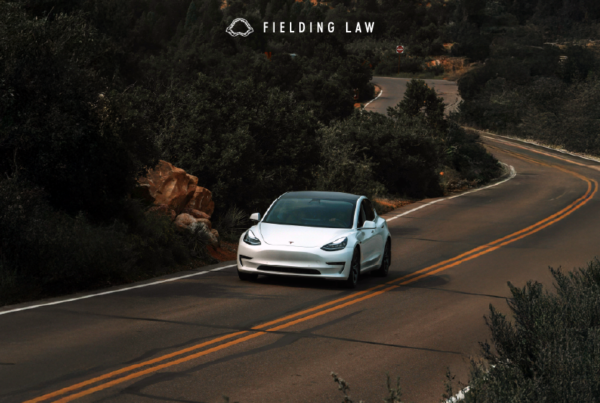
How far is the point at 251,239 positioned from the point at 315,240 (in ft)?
3.65

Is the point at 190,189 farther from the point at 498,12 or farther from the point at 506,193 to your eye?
the point at 498,12

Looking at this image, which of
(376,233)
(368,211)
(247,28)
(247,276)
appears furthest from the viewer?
(247,28)

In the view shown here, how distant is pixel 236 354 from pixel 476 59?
333 ft

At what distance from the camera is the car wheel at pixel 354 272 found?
13594 millimetres

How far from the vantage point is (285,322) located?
10.6m

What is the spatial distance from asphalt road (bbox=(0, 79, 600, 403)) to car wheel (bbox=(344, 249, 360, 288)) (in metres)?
0.19

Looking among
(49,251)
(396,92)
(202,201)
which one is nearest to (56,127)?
(49,251)

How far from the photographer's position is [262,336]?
9.70 meters

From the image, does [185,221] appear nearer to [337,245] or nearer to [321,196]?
[321,196]

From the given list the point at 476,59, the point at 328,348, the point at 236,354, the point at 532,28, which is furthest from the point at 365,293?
the point at 532,28

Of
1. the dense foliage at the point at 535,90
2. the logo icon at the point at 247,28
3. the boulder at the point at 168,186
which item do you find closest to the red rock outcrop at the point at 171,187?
the boulder at the point at 168,186

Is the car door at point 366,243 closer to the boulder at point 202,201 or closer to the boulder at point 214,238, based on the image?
the boulder at point 214,238

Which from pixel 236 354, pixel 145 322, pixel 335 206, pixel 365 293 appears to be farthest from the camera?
pixel 335 206

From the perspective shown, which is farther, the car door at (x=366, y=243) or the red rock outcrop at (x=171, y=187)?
the red rock outcrop at (x=171, y=187)
